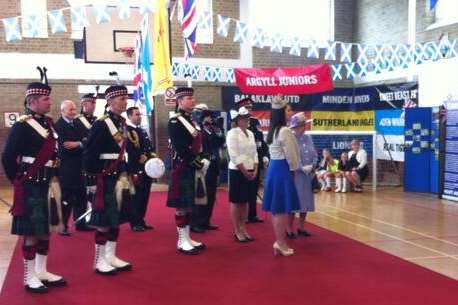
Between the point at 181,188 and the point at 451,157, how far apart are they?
19.6 feet

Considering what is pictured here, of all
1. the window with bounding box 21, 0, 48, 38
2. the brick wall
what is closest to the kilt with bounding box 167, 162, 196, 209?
the window with bounding box 21, 0, 48, 38

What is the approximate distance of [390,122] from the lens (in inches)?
468

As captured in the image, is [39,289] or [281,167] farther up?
[281,167]

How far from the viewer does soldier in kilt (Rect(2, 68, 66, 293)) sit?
414cm

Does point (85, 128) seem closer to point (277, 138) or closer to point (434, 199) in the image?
point (277, 138)

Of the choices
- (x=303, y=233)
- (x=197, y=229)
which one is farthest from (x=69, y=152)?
(x=303, y=233)

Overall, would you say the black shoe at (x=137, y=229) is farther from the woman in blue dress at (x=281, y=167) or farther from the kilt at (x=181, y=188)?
the woman in blue dress at (x=281, y=167)

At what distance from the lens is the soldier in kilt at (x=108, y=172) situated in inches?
179

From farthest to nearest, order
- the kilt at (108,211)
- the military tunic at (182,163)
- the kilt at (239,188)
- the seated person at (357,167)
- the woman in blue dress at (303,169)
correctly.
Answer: the seated person at (357,167) → the woman in blue dress at (303,169) → the kilt at (239,188) → the military tunic at (182,163) → the kilt at (108,211)

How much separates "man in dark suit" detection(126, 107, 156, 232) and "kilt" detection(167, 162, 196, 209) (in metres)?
0.68

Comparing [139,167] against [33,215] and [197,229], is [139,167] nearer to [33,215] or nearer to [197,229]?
[197,229]

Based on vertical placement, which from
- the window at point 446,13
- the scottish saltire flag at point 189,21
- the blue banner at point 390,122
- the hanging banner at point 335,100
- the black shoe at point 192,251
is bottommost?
the black shoe at point 192,251

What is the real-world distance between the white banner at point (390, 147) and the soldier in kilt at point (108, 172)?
8131 mm

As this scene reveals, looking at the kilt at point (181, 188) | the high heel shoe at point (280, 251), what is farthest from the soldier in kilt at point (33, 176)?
the high heel shoe at point (280, 251)
